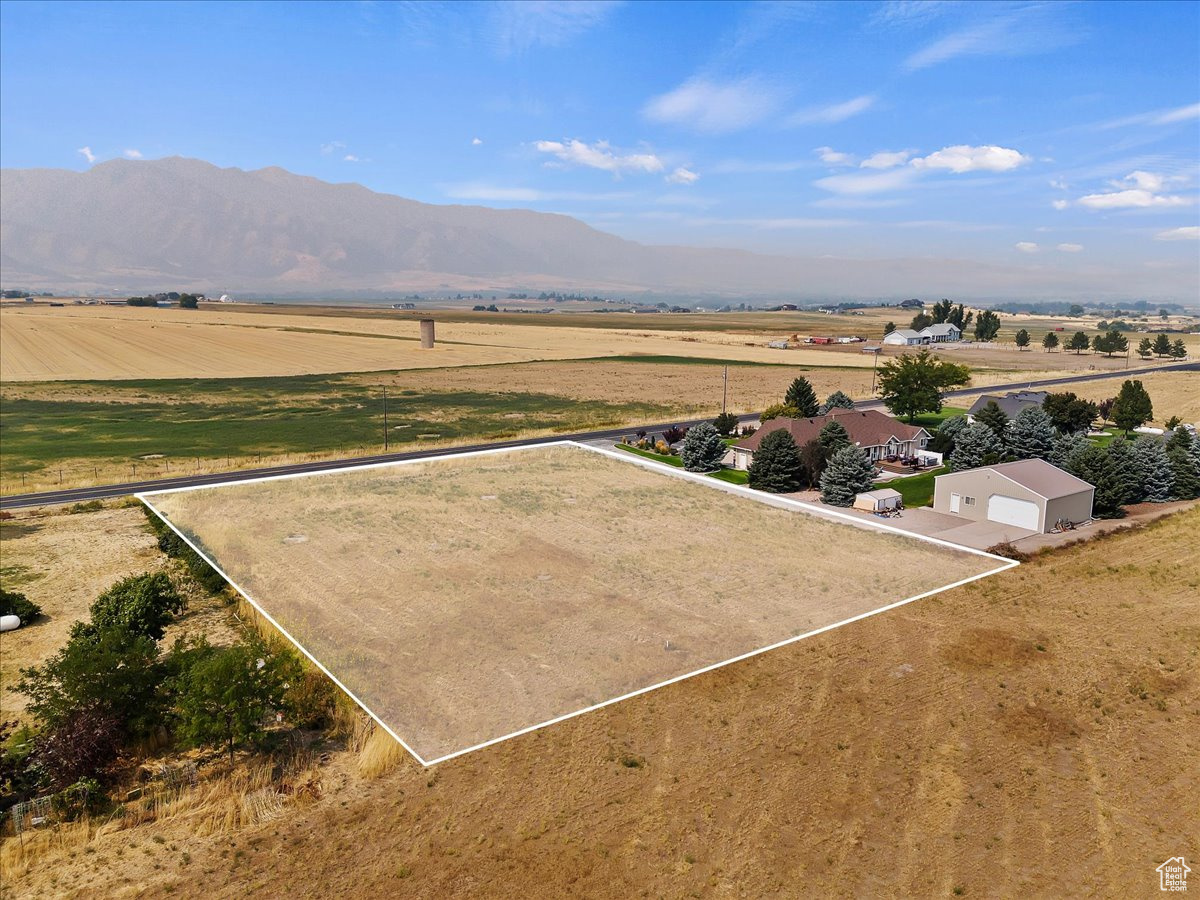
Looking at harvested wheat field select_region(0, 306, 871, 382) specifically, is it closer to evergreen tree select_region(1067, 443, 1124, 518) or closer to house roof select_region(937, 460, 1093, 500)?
evergreen tree select_region(1067, 443, 1124, 518)

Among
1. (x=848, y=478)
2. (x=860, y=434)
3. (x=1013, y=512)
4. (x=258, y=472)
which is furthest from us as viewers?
(x=860, y=434)

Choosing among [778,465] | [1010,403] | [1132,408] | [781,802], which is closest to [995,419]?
[1010,403]

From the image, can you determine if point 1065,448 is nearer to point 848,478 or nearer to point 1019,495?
point 1019,495

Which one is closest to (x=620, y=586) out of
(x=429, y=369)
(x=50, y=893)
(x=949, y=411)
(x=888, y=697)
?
(x=888, y=697)

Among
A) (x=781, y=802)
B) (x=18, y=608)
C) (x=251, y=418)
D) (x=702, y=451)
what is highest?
(x=702, y=451)

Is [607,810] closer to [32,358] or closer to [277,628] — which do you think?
[277,628]

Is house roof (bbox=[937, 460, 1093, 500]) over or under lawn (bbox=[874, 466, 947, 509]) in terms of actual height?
over

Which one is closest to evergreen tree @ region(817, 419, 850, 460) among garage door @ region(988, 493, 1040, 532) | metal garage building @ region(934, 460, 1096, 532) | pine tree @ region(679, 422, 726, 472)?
pine tree @ region(679, 422, 726, 472)
